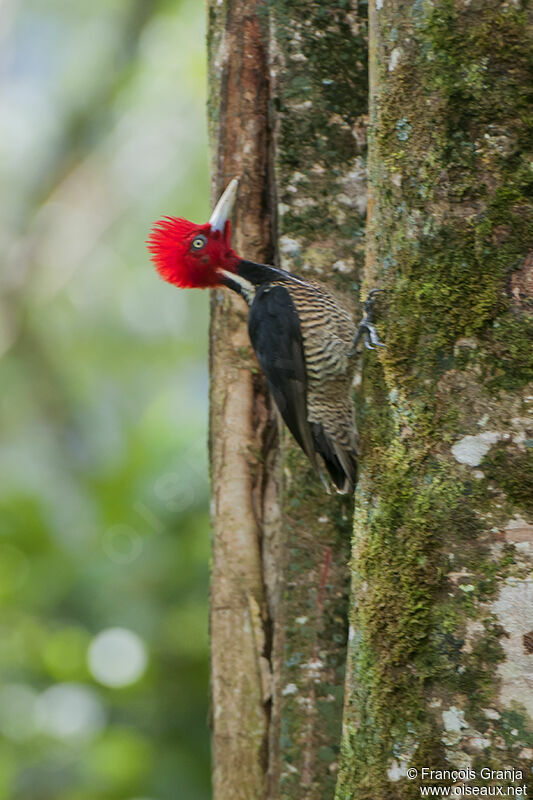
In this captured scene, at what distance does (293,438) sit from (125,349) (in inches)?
342

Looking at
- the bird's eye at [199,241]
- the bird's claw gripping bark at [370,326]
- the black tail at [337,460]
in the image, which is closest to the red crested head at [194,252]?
the bird's eye at [199,241]

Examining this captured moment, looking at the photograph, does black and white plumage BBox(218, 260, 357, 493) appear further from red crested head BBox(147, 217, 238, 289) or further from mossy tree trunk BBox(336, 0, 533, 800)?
mossy tree trunk BBox(336, 0, 533, 800)

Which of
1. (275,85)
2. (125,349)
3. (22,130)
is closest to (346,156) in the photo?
(275,85)

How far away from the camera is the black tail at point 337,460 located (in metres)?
2.68

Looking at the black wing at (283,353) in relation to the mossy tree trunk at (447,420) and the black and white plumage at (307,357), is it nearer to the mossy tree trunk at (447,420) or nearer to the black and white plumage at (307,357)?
the black and white plumage at (307,357)

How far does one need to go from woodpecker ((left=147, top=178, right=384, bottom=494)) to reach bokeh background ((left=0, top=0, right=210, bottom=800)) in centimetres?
174

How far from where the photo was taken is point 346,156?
2680mm

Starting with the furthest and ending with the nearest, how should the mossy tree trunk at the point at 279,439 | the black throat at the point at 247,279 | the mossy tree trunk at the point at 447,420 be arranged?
the black throat at the point at 247,279
the mossy tree trunk at the point at 279,439
the mossy tree trunk at the point at 447,420

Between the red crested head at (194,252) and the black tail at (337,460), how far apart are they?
0.66 m

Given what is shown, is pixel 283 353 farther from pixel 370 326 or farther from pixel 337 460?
pixel 370 326

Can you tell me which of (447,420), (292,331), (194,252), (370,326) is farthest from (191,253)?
(447,420)

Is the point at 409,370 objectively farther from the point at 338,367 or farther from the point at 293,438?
the point at 338,367

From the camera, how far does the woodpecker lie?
8.87ft

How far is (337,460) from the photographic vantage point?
2789 millimetres
